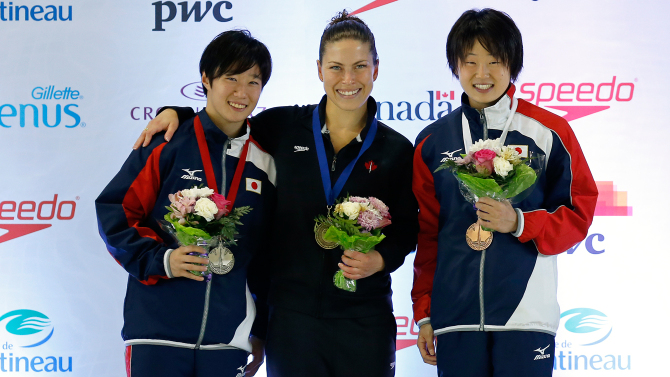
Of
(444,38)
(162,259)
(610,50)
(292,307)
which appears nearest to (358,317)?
(292,307)

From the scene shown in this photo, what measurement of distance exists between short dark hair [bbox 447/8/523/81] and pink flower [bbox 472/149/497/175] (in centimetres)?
61

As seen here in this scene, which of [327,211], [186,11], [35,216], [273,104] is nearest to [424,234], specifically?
A: [327,211]

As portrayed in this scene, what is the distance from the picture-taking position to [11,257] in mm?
4152

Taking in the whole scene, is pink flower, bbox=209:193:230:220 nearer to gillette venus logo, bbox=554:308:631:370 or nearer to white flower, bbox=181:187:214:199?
white flower, bbox=181:187:214:199

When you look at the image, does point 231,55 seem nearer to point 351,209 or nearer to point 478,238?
point 351,209

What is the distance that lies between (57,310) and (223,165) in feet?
7.80

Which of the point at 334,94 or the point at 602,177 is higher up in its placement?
the point at 334,94

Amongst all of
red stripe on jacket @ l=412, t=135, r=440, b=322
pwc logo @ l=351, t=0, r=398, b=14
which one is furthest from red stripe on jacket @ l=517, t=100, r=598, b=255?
pwc logo @ l=351, t=0, r=398, b=14

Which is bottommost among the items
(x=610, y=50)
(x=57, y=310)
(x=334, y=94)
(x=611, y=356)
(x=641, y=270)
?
(x=611, y=356)

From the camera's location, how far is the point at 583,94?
4145 mm

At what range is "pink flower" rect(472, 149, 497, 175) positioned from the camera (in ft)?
6.86

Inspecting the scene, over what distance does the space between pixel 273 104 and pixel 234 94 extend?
1.56 meters

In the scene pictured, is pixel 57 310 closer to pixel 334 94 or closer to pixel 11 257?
pixel 11 257

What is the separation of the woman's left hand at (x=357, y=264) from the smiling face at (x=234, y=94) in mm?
816
